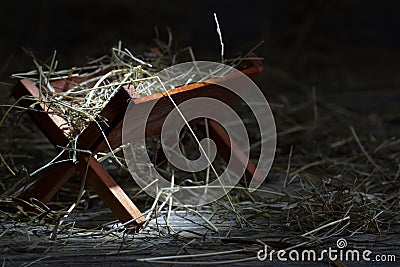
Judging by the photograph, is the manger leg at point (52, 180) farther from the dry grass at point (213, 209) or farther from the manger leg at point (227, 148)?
the manger leg at point (227, 148)

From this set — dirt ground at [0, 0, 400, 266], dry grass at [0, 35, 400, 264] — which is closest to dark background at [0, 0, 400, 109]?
dirt ground at [0, 0, 400, 266]

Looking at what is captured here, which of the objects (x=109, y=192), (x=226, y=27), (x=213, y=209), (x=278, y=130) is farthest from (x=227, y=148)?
(x=226, y=27)

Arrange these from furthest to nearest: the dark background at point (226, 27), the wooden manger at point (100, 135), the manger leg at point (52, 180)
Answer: the dark background at point (226, 27)
the manger leg at point (52, 180)
the wooden manger at point (100, 135)

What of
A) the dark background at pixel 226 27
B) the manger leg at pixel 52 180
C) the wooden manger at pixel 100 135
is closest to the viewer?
the wooden manger at pixel 100 135

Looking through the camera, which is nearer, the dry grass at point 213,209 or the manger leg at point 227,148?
the dry grass at point 213,209

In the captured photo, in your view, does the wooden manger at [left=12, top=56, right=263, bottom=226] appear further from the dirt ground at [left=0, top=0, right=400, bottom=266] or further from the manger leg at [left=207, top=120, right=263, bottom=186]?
the manger leg at [left=207, top=120, right=263, bottom=186]

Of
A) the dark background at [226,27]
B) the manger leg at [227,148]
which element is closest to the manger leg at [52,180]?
the manger leg at [227,148]
